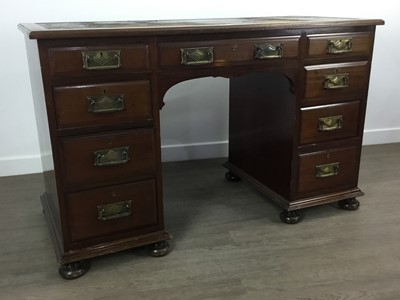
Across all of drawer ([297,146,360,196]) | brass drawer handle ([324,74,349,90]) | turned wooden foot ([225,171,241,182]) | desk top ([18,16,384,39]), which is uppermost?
desk top ([18,16,384,39])


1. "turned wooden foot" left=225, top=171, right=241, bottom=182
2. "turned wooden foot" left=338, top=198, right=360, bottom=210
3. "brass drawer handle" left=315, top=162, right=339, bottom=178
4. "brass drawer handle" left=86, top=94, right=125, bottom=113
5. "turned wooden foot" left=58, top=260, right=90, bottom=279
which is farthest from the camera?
"turned wooden foot" left=225, top=171, right=241, bottom=182

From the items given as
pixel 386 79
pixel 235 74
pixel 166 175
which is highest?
pixel 235 74

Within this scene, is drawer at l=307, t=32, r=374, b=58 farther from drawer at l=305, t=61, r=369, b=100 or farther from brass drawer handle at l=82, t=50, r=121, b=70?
brass drawer handle at l=82, t=50, r=121, b=70

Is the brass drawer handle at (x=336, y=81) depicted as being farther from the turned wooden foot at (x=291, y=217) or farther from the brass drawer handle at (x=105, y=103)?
the brass drawer handle at (x=105, y=103)

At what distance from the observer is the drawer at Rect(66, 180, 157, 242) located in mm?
1459

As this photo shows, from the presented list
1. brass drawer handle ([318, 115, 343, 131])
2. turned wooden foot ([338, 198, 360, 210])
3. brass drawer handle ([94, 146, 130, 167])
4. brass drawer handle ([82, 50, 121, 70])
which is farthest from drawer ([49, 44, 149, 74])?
turned wooden foot ([338, 198, 360, 210])

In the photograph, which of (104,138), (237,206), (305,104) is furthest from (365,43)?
(104,138)

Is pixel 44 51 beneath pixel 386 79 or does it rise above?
above

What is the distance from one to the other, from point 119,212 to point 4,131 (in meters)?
1.10

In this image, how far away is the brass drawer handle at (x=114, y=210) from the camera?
4.88ft

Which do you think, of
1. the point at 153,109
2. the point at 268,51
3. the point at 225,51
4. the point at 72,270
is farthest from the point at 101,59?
the point at 72,270

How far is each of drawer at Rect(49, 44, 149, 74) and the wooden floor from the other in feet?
2.30

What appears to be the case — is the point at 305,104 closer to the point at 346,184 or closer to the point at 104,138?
the point at 346,184

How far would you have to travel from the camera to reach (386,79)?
2.75 m
